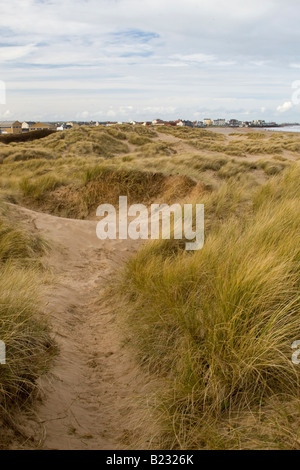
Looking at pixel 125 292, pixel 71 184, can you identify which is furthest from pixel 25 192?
pixel 125 292

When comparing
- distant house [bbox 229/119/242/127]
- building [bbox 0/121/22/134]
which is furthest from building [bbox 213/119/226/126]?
building [bbox 0/121/22/134]

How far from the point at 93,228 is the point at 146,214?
1.45 meters

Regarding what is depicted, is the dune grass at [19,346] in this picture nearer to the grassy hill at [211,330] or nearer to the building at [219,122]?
the grassy hill at [211,330]

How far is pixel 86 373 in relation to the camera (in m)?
3.16

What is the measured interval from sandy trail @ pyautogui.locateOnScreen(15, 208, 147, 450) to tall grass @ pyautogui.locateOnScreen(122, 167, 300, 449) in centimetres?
26

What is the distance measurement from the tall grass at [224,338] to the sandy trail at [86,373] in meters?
0.26

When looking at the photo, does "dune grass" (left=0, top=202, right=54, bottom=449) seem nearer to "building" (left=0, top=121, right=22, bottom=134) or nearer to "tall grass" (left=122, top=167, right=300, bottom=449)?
"tall grass" (left=122, top=167, right=300, bottom=449)

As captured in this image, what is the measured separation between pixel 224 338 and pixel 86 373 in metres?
1.28

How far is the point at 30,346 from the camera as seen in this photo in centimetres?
278

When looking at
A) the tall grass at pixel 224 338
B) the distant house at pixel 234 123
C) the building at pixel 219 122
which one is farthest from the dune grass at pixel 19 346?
the building at pixel 219 122

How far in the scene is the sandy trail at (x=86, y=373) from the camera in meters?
2.41

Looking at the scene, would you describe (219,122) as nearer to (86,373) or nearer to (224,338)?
(86,373)

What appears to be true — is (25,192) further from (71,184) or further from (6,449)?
(6,449)

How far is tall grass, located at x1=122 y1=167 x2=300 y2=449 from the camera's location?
2135 millimetres
